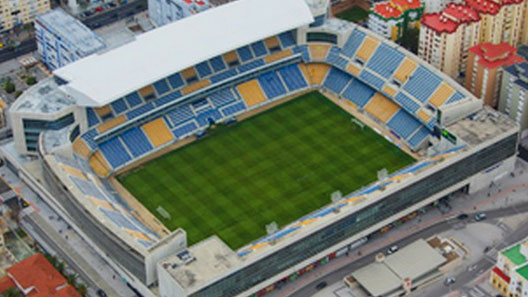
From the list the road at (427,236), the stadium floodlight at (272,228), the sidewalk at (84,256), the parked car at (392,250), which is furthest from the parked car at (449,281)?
the sidewalk at (84,256)

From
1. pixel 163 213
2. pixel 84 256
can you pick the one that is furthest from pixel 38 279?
pixel 163 213

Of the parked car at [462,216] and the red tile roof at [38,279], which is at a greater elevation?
the red tile roof at [38,279]

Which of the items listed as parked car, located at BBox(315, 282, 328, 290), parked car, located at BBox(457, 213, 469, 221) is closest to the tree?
parked car, located at BBox(315, 282, 328, 290)

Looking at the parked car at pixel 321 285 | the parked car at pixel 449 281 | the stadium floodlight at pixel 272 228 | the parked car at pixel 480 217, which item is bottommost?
the parked car at pixel 449 281

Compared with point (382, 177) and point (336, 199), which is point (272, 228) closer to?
point (336, 199)

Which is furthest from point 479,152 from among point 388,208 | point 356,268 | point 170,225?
point 170,225

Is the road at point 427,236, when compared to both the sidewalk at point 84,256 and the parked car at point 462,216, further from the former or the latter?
the sidewalk at point 84,256

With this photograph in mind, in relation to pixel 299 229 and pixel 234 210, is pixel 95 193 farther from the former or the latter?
pixel 299 229

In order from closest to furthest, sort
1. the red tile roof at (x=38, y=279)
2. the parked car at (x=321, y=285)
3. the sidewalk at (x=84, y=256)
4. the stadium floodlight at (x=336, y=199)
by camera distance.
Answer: the red tile roof at (x=38, y=279), the parked car at (x=321, y=285), the stadium floodlight at (x=336, y=199), the sidewalk at (x=84, y=256)
